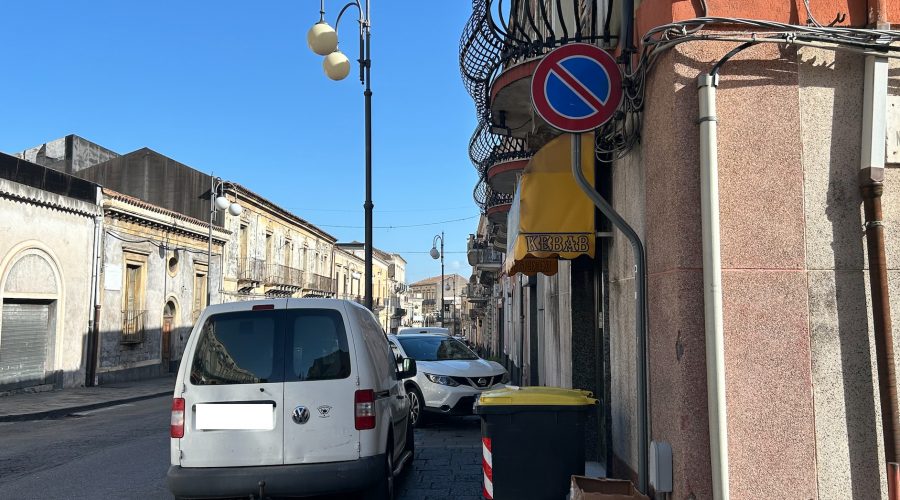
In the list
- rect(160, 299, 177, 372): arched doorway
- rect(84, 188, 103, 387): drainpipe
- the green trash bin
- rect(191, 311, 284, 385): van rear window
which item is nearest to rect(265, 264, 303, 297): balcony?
rect(160, 299, 177, 372): arched doorway

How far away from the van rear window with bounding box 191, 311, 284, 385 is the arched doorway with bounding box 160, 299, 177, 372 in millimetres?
21992

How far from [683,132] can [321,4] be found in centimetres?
769

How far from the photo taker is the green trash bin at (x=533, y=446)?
4922mm

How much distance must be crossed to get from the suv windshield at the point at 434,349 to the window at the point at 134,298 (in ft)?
46.2

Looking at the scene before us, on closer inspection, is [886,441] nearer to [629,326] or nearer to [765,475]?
[765,475]

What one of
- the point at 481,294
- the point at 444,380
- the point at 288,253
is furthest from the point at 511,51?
the point at 288,253

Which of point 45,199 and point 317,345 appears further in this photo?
point 45,199

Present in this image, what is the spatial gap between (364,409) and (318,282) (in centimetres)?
4228

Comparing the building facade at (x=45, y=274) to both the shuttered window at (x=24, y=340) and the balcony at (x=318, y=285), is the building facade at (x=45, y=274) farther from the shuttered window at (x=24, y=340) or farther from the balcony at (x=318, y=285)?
the balcony at (x=318, y=285)

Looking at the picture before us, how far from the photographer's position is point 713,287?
416 centimetres

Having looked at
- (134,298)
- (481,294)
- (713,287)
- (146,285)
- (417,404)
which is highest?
(481,294)

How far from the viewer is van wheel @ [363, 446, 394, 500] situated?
5219 mm

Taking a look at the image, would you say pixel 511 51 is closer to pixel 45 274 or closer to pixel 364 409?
pixel 364 409

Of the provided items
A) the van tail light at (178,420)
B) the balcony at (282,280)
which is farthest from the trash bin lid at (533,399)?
the balcony at (282,280)
